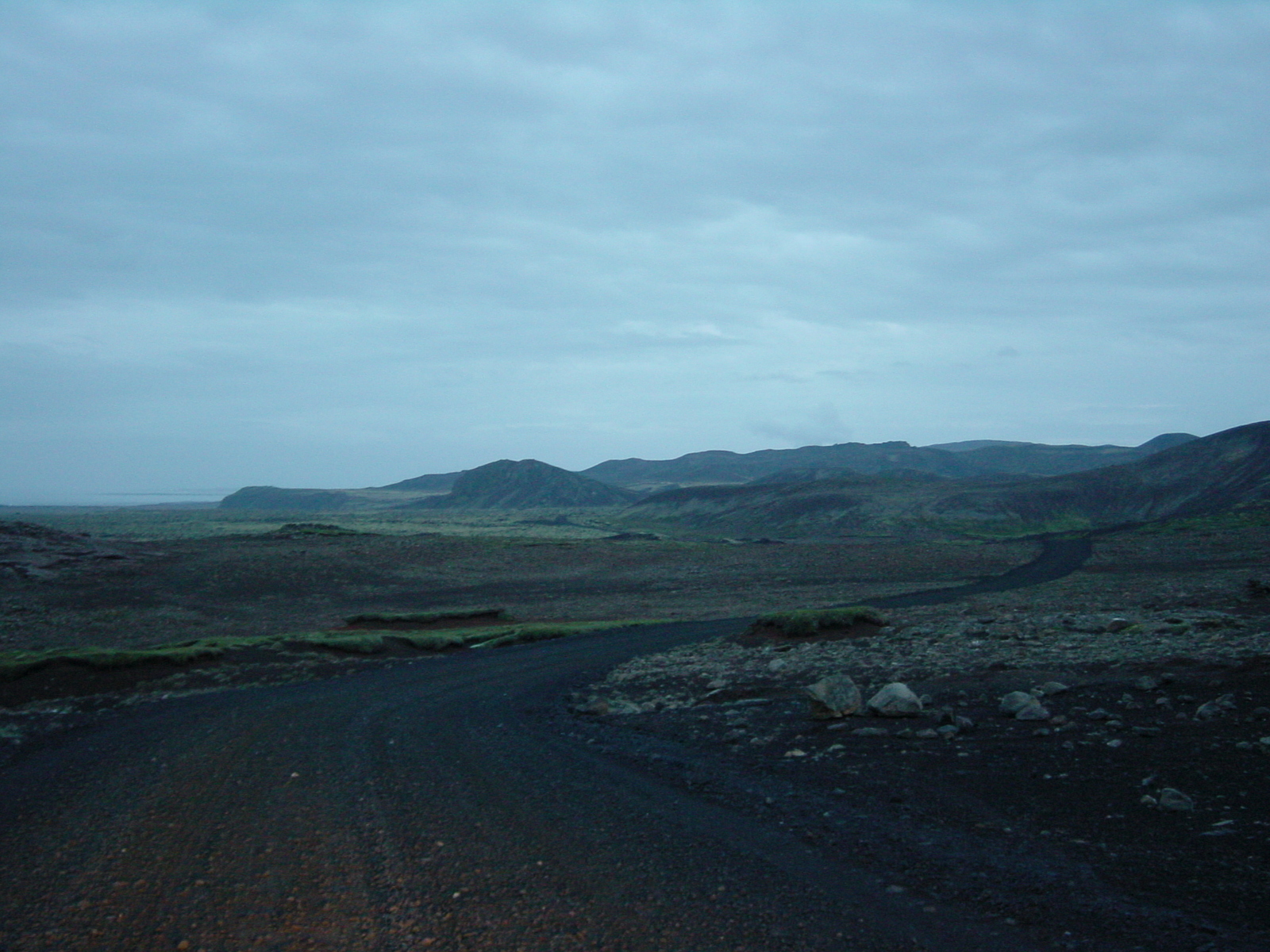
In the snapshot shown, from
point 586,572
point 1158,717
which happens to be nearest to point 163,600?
point 586,572

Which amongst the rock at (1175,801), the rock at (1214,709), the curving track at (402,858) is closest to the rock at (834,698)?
the curving track at (402,858)

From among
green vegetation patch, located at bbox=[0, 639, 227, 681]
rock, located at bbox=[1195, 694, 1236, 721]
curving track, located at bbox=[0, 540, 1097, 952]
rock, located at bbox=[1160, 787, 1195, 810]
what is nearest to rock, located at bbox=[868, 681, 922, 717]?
rock, located at bbox=[1195, 694, 1236, 721]

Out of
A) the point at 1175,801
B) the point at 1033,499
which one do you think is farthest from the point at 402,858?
the point at 1033,499

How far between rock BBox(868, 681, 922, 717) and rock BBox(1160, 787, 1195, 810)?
4.11 meters

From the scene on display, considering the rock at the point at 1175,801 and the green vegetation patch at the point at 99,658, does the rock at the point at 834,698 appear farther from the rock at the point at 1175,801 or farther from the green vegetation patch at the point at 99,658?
the green vegetation patch at the point at 99,658

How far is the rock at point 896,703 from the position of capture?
11500 millimetres

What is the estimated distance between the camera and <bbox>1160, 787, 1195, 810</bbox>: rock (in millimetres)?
7320

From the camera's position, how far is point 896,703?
458 inches

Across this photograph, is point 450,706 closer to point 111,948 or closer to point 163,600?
point 111,948

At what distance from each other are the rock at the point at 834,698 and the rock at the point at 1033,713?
219 centimetres

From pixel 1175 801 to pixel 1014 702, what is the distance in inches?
145

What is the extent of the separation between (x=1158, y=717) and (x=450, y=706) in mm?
11787

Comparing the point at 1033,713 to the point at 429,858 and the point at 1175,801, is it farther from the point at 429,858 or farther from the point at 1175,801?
the point at 429,858

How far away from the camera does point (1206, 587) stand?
32062 mm
